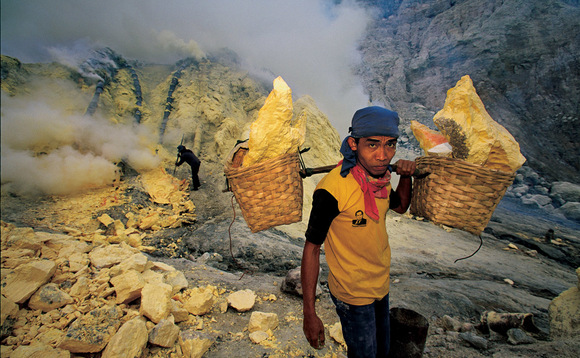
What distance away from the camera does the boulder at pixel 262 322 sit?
7.06 feet

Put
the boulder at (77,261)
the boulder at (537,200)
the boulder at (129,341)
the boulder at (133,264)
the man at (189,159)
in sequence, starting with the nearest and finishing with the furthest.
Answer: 1. the boulder at (129,341)
2. the boulder at (77,261)
3. the boulder at (133,264)
4. the man at (189,159)
5. the boulder at (537,200)

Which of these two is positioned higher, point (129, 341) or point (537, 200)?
point (537, 200)

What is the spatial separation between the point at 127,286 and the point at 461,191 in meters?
2.72

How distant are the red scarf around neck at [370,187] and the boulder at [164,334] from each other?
1.77 metres

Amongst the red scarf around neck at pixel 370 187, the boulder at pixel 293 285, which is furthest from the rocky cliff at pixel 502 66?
the red scarf around neck at pixel 370 187

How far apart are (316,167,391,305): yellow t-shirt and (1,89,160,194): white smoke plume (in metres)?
5.74

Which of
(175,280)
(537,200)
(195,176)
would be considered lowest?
(175,280)

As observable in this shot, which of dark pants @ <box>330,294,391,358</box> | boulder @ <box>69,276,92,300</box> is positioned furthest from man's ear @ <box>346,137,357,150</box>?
boulder @ <box>69,276,92,300</box>

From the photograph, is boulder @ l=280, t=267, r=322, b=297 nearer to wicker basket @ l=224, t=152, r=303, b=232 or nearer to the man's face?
wicker basket @ l=224, t=152, r=303, b=232

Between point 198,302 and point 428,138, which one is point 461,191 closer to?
point 428,138

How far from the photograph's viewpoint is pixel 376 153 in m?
1.38

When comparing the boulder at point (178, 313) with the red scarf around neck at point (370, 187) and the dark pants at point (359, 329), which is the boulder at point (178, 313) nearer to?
the dark pants at point (359, 329)

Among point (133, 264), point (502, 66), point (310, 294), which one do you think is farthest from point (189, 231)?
point (502, 66)

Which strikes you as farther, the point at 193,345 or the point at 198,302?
the point at 198,302
